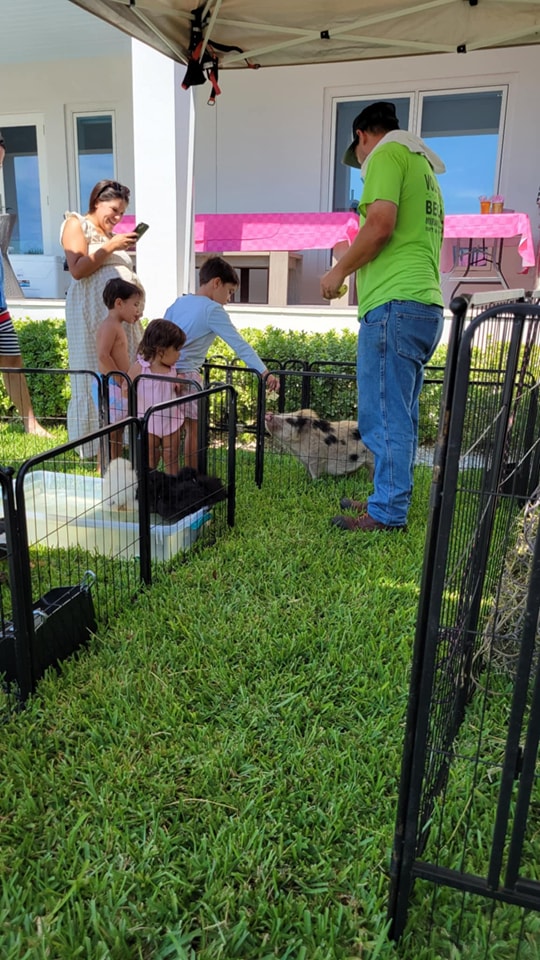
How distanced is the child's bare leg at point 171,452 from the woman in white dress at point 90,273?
86 centimetres

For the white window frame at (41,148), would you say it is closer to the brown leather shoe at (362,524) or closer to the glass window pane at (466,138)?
the glass window pane at (466,138)

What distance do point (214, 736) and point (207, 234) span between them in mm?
7096

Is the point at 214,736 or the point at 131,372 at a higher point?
the point at 131,372

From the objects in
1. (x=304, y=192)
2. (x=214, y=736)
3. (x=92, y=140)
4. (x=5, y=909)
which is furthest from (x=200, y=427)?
(x=92, y=140)

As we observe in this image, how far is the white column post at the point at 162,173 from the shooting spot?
21.3 ft

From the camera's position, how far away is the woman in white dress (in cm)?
470

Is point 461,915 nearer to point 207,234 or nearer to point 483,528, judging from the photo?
point 483,528

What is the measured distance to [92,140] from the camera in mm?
10859

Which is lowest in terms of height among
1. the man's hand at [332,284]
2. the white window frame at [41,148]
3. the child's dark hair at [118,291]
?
the child's dark hair at [118,291]

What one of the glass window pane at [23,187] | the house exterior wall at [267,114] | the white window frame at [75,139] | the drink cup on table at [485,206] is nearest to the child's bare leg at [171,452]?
the drink cup on table at [485,206]

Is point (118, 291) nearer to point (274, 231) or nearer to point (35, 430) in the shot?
point (35, 430)

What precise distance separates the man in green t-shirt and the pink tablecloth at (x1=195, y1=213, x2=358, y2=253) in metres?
3.87

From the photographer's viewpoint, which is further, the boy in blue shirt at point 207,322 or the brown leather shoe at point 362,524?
the boy in blue shirt at point 207,322

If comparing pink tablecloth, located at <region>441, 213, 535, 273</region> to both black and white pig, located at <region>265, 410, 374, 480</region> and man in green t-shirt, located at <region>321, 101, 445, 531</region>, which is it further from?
man in green t-shirt, located at <region>321, 101, 445, 531</region>
